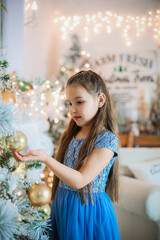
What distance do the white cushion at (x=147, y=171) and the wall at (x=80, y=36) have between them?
250 cm

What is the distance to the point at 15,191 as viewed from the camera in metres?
Result: 0.73

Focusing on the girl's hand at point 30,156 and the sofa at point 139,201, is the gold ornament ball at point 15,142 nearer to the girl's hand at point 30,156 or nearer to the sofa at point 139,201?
the girl's hand at point 30,156

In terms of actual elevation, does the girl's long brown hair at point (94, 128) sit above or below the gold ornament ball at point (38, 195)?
above

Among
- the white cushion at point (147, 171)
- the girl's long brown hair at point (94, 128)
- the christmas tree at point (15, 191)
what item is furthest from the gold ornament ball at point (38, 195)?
the white cushion at point (147, 171)

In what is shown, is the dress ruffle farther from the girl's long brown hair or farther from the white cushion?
the white cushion

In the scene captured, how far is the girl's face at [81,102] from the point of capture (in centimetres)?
94

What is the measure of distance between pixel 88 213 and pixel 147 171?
3.27ft

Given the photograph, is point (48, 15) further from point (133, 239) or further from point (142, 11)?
point (133, 239)

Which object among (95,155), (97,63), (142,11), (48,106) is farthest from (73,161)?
(142,11)

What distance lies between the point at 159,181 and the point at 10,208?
1.45m

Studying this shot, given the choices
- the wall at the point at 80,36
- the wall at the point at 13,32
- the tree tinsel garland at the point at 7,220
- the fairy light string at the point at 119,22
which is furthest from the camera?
the wall at the point at 80,36

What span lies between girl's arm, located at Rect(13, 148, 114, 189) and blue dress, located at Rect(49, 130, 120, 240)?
4 cm

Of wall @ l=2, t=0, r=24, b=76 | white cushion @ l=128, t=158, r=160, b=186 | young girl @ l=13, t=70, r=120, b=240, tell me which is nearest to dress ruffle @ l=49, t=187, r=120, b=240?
young girl @ l=13, t=70, r=120, b=240

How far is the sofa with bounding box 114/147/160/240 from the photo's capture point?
4.84 ft
